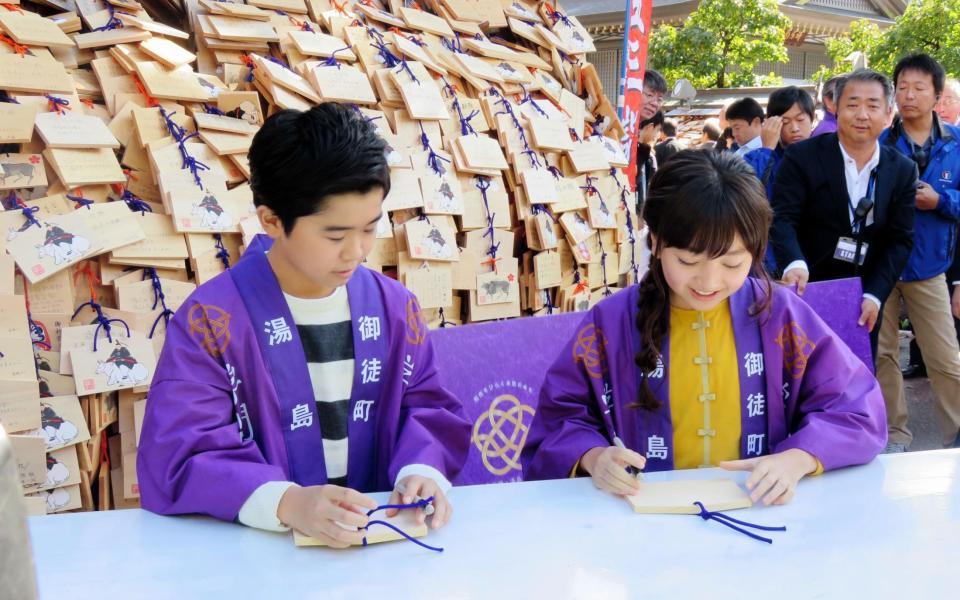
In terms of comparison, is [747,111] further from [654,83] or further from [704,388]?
[704,388]

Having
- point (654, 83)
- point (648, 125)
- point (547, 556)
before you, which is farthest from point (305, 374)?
point (648, 125)

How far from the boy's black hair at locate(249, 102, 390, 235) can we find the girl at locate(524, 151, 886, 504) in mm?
544

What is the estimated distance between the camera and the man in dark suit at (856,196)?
2.96m

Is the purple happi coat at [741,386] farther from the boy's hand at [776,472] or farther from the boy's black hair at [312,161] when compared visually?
the boy's black hair at [312,161]

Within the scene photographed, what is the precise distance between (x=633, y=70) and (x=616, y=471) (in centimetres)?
296

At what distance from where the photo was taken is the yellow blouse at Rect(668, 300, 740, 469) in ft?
5.32

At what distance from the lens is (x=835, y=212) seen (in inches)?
119

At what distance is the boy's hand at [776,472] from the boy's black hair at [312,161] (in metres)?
0.79

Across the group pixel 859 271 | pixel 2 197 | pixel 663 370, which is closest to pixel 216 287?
pixel 663 370

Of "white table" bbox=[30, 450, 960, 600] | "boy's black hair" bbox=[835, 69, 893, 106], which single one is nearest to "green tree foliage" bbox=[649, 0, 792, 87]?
"boy's black hair" bbox=[835, 69, 893, 106]

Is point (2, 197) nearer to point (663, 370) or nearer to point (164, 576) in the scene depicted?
point (164, 576)

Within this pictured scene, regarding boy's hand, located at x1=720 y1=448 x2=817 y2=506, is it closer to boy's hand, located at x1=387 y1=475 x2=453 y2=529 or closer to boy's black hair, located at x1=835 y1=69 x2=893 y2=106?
boy's hand, located at x1=387 y1=475 x2=453 y2=529

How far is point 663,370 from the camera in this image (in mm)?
1624

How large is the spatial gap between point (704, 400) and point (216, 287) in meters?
0.94
